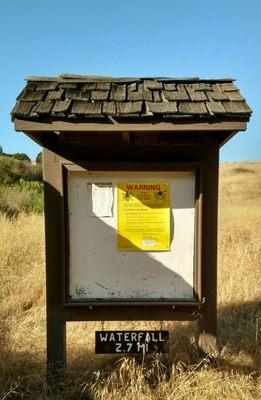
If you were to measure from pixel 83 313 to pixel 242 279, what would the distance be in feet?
11.2

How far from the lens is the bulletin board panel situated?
324 cm

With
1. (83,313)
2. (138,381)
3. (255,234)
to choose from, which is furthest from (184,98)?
(255,234)

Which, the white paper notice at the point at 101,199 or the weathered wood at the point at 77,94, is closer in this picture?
the weathered wood at the point at 77,94

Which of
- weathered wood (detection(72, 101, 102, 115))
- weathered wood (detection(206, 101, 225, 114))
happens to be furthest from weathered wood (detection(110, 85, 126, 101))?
weathered wood (detection(206, 101, 225, 114))

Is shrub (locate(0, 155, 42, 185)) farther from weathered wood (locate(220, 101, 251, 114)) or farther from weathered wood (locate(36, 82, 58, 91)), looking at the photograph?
weathered wood (locate(220, 101, 251, 114))

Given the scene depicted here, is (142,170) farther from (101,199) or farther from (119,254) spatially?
(119,254)

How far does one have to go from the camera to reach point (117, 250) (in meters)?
3.28

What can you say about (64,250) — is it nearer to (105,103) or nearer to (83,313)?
(83,313)

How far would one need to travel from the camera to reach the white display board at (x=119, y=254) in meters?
3.24

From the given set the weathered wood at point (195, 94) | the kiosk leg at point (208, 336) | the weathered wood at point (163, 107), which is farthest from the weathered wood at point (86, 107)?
the kiosk leg at point (208, 336)

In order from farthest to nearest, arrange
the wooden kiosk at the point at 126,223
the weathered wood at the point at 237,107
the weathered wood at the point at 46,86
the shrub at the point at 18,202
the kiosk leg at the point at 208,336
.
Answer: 1. the shrub at the point at 18,202
2. the kiosk leg at the point at 208,336
3. the wooden kiosk at the point at 126,223
4. the weathered wood at the point at 46,86
5. the weathered wood at the point at 237,107

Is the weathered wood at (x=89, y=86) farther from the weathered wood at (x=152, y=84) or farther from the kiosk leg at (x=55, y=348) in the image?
the kiosk leg at (x=55, y=348)

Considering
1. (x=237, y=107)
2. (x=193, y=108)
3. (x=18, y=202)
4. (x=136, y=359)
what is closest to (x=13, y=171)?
(x=18, y=202)

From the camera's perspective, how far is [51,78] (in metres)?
3.22
